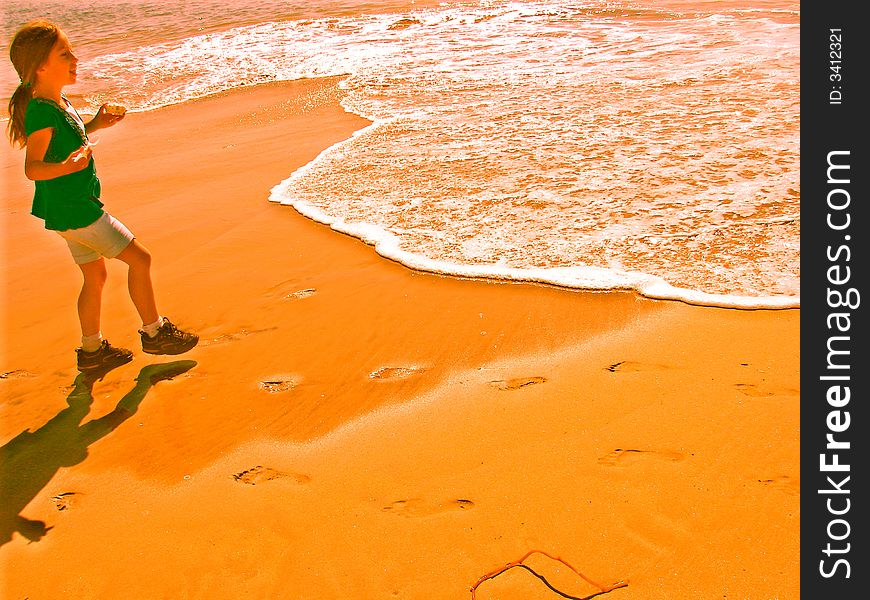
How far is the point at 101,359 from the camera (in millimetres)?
3734

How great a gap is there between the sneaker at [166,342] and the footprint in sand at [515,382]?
1.82m

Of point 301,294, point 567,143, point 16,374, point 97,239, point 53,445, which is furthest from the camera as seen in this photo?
point 567,143

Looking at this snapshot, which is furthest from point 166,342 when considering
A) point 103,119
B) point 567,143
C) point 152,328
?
point 567,143

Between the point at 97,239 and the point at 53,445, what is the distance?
3.80 ft

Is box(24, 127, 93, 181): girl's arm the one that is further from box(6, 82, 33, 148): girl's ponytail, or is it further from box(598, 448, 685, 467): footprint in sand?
box(598, 448, 685, 467): footprint in sand

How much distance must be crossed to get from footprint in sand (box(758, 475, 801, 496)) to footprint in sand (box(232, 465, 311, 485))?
1830 mm

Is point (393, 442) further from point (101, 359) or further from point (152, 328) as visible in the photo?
point (101, 359)

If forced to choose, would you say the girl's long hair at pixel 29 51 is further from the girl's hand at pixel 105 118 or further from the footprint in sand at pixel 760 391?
the footprint in sand at pixel 760 391

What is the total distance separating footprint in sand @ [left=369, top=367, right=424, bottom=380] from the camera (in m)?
3.53

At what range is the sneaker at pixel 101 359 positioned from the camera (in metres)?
3.71

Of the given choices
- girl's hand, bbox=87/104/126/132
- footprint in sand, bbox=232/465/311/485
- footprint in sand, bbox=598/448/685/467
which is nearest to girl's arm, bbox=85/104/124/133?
girl's hand, bbox=87/104/126/132

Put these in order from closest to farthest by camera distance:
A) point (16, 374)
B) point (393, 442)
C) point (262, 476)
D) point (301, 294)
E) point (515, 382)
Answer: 1. point (262, 476)
2. point (393, 442)
3. point (515, 382)
4. point (16, 374)
5. point (301, 294)

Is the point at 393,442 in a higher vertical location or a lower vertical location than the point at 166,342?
lower
